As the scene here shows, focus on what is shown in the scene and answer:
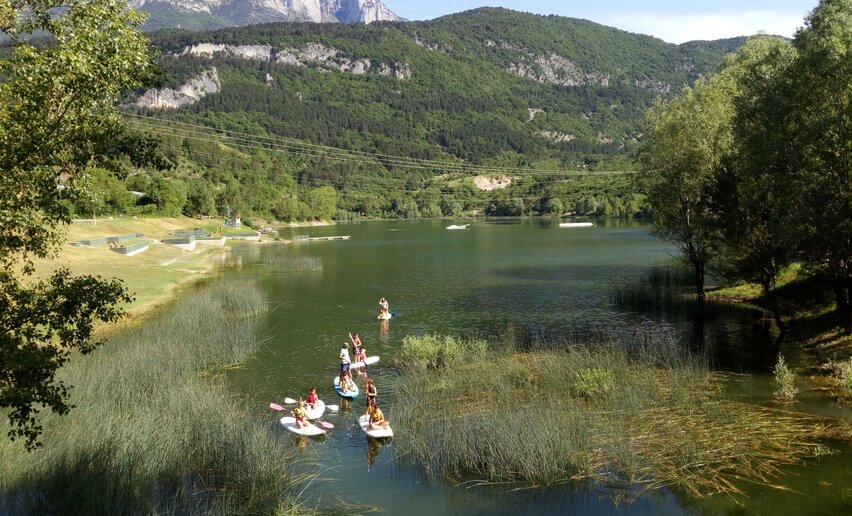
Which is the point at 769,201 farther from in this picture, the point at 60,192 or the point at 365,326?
the point at 60,192

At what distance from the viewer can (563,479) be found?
604 inches

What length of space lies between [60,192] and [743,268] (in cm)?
3277

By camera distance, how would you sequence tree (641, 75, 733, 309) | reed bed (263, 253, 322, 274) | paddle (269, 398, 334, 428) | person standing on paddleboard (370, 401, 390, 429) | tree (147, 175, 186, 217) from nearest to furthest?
person standing on paddleboard (370, 401, 390, 429) < paddle (269, 398, 334, 428) < tree (641, 75, 733, 309) < reed bed (263, 253, 322, 274) < tree (147, 175, 186, 217)

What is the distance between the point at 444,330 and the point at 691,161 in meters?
19.2

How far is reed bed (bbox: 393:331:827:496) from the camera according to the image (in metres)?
15.4

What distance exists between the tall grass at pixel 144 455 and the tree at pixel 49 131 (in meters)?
4.40

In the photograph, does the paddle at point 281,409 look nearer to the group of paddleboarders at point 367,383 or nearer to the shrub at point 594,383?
the group of paddleboarders at point 367,383

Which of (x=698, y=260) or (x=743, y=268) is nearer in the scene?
(x=743, y=268)

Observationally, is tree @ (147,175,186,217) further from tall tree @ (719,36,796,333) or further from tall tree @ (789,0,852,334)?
tall tree @ (789,0,852,334)

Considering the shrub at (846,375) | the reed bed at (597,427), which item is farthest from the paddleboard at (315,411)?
the shrub at (846,375)

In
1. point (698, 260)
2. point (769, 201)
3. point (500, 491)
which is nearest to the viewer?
point (500, 491)

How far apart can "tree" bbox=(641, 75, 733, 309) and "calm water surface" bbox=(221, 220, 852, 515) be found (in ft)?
22.8

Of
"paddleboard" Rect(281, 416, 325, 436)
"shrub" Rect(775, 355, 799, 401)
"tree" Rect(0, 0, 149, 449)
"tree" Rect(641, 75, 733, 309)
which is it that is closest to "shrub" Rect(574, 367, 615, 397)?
"shrub" Rect(775, 355, 799, 401)

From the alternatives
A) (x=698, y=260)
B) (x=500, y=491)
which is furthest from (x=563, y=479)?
(x=698, y=260)
